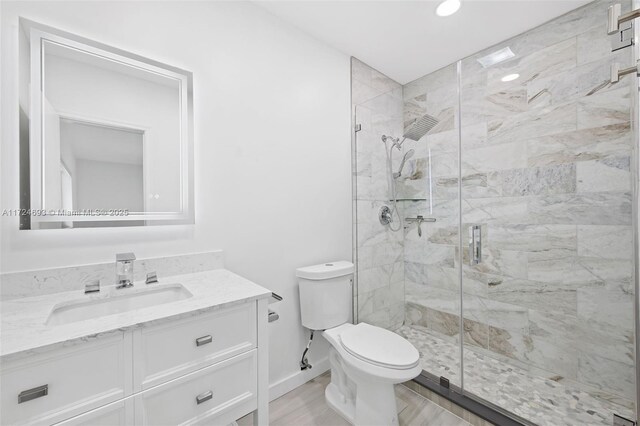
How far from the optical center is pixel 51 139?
3.59ft

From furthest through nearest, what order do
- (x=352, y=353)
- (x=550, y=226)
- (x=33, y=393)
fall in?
1. (x=550, y=226)
2. (x=352, y=353)
3. (x=33, y=393)

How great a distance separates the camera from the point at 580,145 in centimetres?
169

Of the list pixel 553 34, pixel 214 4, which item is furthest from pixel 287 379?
pixel 553 34

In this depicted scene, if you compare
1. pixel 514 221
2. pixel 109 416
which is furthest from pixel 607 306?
pixel 109 416

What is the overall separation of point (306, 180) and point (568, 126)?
1706 mm

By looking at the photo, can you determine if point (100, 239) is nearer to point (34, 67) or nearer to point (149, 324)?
point (149, 324)

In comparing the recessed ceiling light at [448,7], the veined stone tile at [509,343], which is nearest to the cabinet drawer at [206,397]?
the veined stone tile at [509,343]

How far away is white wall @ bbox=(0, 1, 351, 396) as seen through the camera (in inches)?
43.3

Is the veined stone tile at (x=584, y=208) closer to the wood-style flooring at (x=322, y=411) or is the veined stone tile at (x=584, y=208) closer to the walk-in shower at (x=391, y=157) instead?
the walk-in shower at (x=391, y=157)

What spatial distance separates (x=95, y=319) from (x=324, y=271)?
3.79ft

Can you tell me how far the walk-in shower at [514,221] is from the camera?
158 centimetres

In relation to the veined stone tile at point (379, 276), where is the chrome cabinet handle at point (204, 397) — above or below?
below

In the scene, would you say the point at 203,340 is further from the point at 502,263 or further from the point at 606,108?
the point at 606,108

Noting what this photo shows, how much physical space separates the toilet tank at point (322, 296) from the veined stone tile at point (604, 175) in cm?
157
